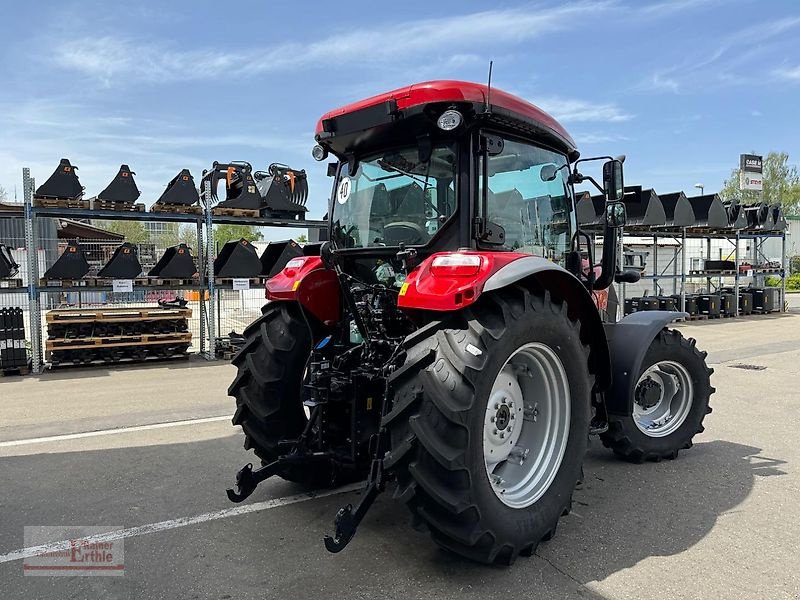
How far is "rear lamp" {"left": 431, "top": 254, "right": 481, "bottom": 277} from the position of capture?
2.93m

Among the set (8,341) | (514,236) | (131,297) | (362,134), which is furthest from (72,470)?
(131,297)

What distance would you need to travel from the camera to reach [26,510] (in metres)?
3.89

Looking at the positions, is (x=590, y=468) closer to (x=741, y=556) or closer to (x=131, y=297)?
(x=741, y=556)

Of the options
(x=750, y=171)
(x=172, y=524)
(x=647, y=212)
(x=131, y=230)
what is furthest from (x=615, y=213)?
(x=750, y=171)

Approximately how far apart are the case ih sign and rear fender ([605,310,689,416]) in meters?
24.5

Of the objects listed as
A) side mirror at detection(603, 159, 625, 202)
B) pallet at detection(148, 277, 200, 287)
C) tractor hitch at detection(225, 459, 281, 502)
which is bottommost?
tractor hitch at detection(225, 459, 281, 502)

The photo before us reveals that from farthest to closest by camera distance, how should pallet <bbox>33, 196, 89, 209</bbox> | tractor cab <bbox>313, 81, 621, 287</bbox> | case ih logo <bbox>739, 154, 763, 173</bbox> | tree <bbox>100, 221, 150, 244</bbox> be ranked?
case ih logo <bbox>739, 154, 763, 173</bbox>, tree <bbox>100, 221, 150, 244</bbox>, pallet <bbox>33, 196, 89, 209</bbox>, tractor cab <bbox>313, 81, 621, 287</bbox>

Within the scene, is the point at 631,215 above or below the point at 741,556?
above

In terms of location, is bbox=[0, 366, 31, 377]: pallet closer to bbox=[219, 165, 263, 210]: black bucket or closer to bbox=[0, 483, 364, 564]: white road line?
bbox=[219, 165, 263, 210]: black bucket

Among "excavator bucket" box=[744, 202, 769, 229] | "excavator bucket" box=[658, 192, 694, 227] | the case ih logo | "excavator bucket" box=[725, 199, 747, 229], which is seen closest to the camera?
"excavator bucket" box=[658, 192, 694, 227]

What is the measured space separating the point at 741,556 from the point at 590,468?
4.78ft

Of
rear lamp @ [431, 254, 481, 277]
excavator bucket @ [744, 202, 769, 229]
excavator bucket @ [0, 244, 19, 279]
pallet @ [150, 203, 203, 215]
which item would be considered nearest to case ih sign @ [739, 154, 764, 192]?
→ excavator bucket @ [744, 202, 769, 229]

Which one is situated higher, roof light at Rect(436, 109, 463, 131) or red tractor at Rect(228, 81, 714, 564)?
roof light at Rect(436, 109, 463, 131)

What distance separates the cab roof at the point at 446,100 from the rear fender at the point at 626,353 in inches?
65.8
